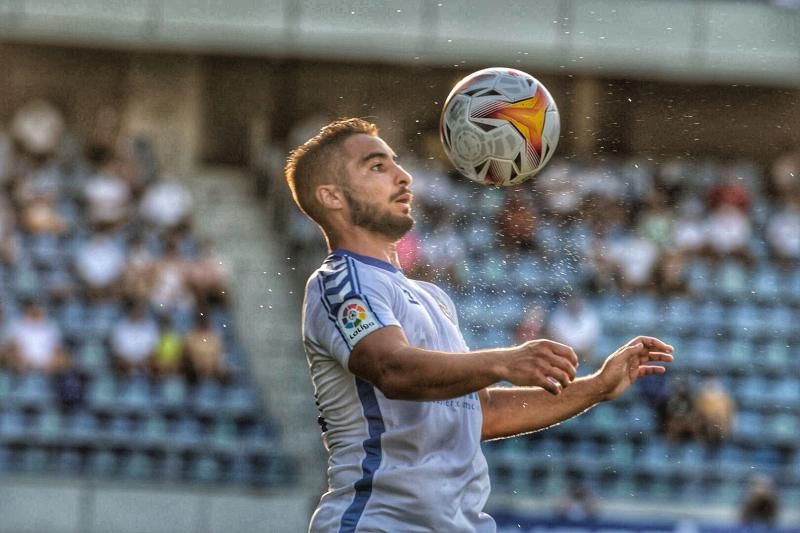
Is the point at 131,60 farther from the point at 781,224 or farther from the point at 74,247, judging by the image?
the point at 781,224

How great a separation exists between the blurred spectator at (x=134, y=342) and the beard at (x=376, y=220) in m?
11.6

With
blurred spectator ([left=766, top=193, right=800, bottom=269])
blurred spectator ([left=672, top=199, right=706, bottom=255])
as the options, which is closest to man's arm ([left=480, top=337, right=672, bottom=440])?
blurred spectator ([left=672, top=199, right=706, bottom=255])

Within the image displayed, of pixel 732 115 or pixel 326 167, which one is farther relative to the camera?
pixel 732 115

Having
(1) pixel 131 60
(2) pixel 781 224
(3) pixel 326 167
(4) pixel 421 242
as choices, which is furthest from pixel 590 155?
(3) pixel 326 167

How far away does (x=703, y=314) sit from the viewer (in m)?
18.8

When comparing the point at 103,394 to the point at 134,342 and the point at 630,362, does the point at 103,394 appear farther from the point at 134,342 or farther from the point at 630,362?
the point at 630,362

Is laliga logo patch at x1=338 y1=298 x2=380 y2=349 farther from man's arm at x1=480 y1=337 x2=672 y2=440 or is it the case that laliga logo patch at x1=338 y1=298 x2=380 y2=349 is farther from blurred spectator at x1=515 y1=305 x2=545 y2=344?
blurred spectator at x1=515 y1=305 x2=545 y2=344

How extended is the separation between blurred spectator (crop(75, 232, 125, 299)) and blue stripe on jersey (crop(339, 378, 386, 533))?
503 inches

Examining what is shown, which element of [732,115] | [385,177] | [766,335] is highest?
[732,115]

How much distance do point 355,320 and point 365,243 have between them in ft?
1.80

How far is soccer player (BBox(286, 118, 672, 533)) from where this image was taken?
5.11 metres

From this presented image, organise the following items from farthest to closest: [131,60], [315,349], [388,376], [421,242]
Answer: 1. [131,60]
2. [421,242]
3. [315,349]
4. [388,376]

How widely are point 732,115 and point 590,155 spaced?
335 cm

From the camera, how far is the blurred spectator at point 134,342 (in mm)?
17094
